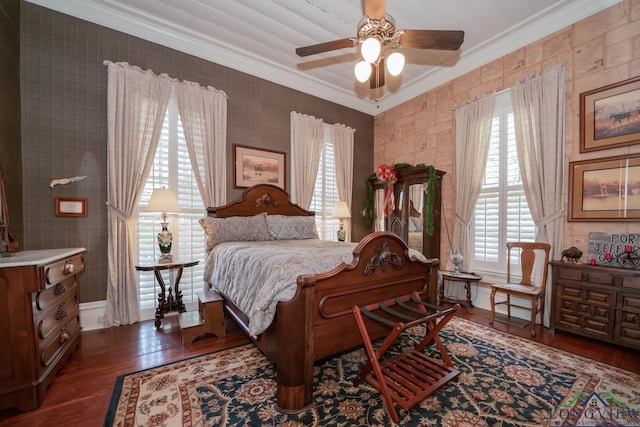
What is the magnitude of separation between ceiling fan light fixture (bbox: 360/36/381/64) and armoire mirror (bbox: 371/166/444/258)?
251cm

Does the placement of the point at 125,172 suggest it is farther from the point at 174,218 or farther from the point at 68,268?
the point at 68,268

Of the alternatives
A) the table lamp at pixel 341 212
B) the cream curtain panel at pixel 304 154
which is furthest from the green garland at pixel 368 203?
the cream curtain panel at pixel 304 154

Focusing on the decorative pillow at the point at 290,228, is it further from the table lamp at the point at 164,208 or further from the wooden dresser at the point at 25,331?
the wooden dresser at the point at 25,331

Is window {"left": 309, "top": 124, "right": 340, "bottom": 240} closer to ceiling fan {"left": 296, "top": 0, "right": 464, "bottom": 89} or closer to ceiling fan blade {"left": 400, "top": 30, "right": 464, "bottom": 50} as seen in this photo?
ceiling fan {"left": 296, "top": 0, "right": 464, "bottom": 89}

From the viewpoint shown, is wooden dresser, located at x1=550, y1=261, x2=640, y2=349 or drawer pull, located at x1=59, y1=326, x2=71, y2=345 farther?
wooden dresser, located at x1=550, y1=261, x2=640, y2=349

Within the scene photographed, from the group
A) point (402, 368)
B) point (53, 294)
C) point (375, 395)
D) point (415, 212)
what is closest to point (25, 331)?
point (53, 294)

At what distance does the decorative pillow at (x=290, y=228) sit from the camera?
3683 mm

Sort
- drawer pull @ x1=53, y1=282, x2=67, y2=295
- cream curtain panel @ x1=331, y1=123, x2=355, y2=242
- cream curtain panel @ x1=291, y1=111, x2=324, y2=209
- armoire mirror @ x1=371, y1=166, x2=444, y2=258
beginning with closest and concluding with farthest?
drawer pull @ x1=53, y1=282, x2=67, y2=295 → armoire mirror @ x1=371, y1=166, x2=444, y2=258 → cream curtain panel @ x1=291, y1=111, x2=324, y2=209 → cream curtain panel @ x1=331, y1=123, x2=355, y2=242

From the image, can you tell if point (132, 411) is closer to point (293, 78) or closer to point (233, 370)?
point (233, 370)

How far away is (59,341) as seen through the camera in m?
2.05

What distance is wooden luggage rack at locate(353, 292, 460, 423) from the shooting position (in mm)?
1618

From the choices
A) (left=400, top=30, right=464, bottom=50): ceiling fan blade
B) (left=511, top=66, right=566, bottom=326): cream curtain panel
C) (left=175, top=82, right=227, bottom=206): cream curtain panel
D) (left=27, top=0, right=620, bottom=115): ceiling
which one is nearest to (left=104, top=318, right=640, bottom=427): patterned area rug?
(left=511, top=66, right=566, bottom=326): cream curtain panel

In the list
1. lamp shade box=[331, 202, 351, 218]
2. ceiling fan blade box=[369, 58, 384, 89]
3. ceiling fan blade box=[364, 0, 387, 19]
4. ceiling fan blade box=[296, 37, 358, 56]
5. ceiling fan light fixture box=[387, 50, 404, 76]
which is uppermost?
ceiling fan blade box=[364, 0, 387, 19]

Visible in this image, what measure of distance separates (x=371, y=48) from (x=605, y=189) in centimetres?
293
